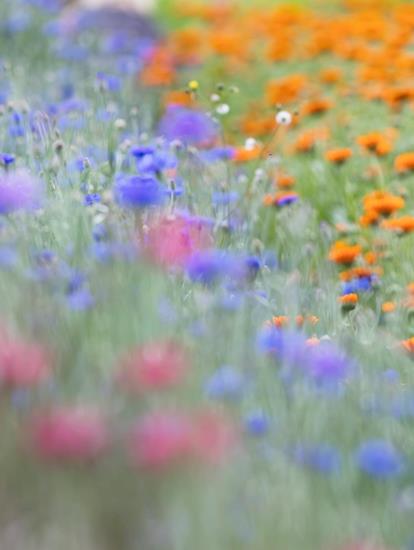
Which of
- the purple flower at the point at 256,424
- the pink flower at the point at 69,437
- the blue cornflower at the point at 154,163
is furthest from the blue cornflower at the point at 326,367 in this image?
the blue cornflower at the point at 154,163

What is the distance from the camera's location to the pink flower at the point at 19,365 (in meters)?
1.69

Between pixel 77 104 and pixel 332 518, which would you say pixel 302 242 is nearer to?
pixel 77 104

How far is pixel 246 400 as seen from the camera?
2125mm

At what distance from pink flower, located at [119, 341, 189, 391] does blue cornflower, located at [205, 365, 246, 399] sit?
80 millimetres

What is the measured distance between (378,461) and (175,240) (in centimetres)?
66

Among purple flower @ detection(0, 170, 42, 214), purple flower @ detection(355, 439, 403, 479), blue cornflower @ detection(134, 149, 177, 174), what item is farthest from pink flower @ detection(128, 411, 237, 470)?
blue cornflower @ detection(134, 149, 177, 174)

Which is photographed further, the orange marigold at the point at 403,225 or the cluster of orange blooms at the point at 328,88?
the cluster of orange blooms at the point at 328,88

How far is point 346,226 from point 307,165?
84 centimetres

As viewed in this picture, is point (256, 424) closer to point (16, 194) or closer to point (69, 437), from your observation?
point (69, 437)

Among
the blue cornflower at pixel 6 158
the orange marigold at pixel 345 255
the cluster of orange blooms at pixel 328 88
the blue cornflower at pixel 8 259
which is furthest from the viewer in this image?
the cluster of orange blooms at pixel 328 88

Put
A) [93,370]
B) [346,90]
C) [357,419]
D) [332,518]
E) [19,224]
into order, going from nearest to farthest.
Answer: [332,518]
[93,370]
[357,419]
[19,224]
[346,90]

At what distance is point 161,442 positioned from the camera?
5.32ft

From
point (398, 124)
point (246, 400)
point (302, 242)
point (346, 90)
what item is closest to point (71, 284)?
point (246, 400)

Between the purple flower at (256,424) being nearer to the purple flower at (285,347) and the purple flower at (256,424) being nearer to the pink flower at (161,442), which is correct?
the purple flower at (285,347)
